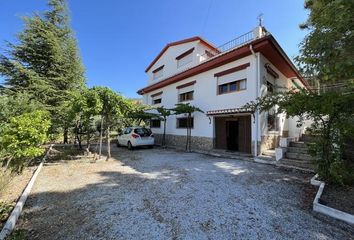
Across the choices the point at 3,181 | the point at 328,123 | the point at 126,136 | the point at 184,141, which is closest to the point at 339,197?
the point at 328,123

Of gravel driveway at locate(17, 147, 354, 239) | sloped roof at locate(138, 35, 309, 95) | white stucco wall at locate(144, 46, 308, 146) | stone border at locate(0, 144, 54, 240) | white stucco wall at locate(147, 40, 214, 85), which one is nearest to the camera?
stone border at locate(0, 144, 54, 240)

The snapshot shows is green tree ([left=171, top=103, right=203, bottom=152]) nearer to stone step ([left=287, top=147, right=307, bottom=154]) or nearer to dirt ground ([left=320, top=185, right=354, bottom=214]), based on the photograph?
stone step ([left=287, top=147, right=307, bottom=154])

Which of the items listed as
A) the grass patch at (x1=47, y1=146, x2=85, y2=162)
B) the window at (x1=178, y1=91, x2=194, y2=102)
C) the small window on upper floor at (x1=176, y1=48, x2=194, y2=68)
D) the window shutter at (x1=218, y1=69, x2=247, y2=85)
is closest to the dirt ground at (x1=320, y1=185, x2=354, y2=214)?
the window shutter at (x1=218, y1=69, x2=247, y2=85)

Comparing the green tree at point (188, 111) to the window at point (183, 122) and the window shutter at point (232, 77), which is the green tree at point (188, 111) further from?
the window shutter at point (232, 77)

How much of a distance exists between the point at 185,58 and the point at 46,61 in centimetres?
1122

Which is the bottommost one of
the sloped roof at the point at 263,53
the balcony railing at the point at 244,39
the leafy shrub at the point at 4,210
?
the leafy shrub at the point at 4,210

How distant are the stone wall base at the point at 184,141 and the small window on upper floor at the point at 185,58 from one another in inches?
246

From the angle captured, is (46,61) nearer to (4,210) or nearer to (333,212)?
(4,210)

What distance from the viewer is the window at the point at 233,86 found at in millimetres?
Result: 10020

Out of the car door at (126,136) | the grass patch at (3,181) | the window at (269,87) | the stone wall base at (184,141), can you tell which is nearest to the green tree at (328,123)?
the window at (269,87)

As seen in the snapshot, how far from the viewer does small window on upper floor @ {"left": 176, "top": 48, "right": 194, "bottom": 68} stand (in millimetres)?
14695

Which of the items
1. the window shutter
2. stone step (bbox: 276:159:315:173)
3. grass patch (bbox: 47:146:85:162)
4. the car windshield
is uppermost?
the window shutter

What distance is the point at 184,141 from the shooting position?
13906 mm

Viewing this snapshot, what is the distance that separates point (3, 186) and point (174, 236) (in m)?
4.51
